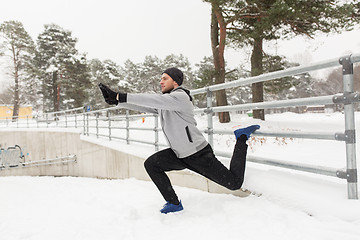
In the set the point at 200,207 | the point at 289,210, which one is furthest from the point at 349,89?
the point at 200,207

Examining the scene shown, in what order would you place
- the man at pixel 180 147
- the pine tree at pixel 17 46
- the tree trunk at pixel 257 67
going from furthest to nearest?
1. the pine tree at pixel 17 46
2. the tree trunk at pixel 257 67
3. the man at pixel 180 147

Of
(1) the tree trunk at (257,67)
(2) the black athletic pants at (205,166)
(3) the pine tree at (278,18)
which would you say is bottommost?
(2) the black athletic pants at (205,166)

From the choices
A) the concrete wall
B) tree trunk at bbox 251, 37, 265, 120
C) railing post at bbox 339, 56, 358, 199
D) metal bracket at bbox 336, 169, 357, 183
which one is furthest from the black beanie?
tree trunk at bbox 251, 37, 265, 120

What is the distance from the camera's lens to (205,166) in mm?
2455

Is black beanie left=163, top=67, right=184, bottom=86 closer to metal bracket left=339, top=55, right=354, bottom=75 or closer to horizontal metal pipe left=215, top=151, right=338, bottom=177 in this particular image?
horizontal metal pipe left=215, top=151, right=338, bottom=177

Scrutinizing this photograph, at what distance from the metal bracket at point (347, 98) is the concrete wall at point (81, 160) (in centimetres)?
125

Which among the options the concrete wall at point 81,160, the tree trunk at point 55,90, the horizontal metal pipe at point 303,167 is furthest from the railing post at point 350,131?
the tree trunk at point 55,90

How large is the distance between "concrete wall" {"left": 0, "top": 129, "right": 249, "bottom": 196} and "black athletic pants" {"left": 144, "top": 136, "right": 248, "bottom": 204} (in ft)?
1.27

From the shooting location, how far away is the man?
→ 7.85ft

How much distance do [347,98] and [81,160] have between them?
9.10 m

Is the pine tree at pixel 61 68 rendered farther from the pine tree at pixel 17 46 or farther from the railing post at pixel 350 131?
the railing post at pixel 350 131

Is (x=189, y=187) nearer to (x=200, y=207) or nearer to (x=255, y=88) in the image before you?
(x=200, y=207)

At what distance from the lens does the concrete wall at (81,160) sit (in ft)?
11.7

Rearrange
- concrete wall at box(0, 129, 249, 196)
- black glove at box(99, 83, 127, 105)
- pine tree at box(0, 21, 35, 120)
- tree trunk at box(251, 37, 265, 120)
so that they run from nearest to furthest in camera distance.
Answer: black glove at box(99, 83, 127, 105), concrete wall at box(0, 129, 249, 196), tree trunk at box(251, 37, 265, 120), pine tree at box(0, 21, 35, 120)
